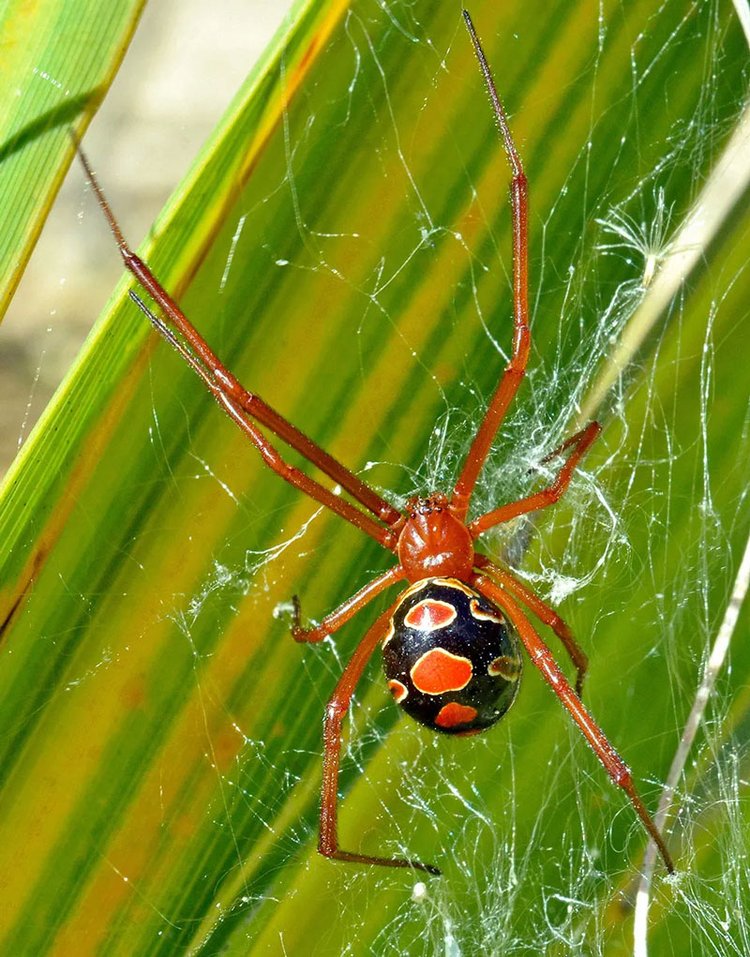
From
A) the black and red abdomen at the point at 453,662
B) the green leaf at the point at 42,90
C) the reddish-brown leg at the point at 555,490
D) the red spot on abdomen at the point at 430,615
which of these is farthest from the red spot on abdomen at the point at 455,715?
the green leaf at the point at 42,90

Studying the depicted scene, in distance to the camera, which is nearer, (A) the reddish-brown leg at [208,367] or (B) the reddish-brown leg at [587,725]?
(A) the reddish-brown leg at [208,367]

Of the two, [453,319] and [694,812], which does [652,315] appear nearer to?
[453,319]

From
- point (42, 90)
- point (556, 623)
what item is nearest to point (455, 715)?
point (556, 623)

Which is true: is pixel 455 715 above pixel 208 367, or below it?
below

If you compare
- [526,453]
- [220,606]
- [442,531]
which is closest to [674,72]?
[526,453]

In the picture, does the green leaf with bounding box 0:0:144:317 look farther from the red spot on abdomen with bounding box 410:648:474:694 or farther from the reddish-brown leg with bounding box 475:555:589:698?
the reddish-brown leg with bounding box 475:555:589:698

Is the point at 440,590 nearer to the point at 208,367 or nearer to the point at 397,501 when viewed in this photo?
the point at 397,501

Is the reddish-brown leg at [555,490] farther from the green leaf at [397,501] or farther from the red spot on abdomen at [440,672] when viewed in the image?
the red spot on abdomen at [440,672]
